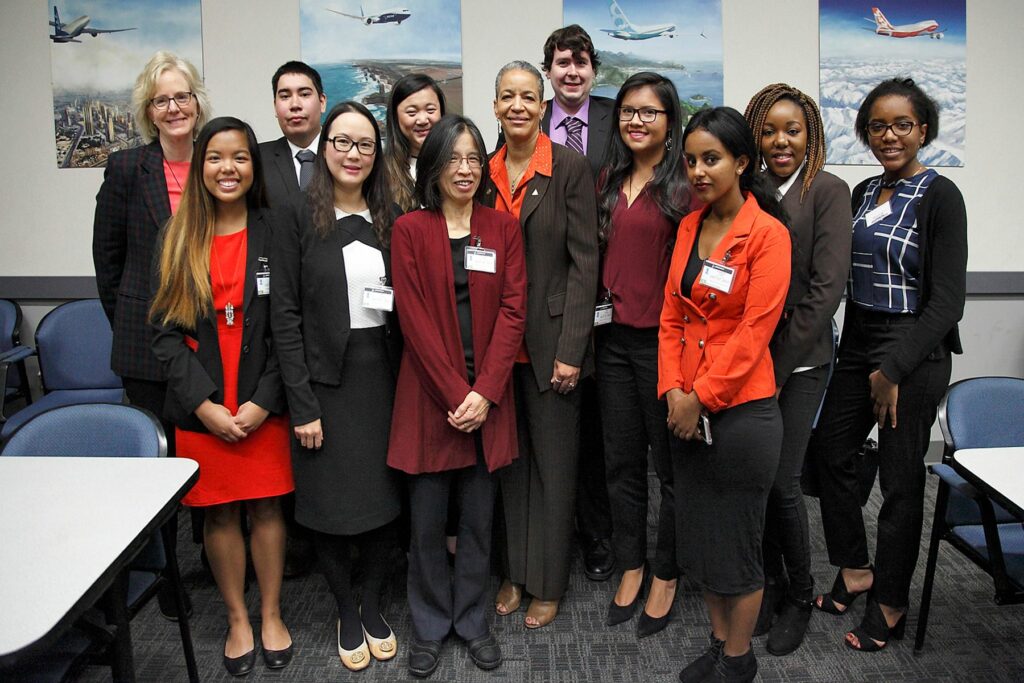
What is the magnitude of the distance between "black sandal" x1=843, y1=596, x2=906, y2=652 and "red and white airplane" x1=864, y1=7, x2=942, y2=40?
2880 millimetres

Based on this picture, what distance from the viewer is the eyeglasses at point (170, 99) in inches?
91.2

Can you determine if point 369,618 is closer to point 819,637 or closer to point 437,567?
point 437,567

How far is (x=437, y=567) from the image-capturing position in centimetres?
224

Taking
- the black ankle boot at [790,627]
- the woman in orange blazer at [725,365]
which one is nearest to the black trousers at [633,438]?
the woman in orange blazer at [725,365]

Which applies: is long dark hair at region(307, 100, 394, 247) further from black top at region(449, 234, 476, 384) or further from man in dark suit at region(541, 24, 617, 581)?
man in dark suit at region(541, 24, 617, 581)

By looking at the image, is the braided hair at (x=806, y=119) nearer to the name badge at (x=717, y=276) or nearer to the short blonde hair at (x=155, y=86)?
the name badge at (x=717, y=276)

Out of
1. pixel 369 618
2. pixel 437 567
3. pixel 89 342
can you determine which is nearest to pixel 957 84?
pixel 437 567

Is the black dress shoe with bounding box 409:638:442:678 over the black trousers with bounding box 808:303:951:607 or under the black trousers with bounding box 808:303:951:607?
under

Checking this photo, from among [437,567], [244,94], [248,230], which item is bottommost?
[437,567]

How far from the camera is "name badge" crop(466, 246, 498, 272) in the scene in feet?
6.77

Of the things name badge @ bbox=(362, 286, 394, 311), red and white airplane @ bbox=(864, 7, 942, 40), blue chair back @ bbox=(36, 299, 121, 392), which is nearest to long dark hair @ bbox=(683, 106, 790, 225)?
name badge @ bbox=(362, 286, 394, 311)

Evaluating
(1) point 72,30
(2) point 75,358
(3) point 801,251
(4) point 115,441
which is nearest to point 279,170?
(4) point 115,441

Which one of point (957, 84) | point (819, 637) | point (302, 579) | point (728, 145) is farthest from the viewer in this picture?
point (957, 84)

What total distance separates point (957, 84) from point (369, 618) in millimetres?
3866
